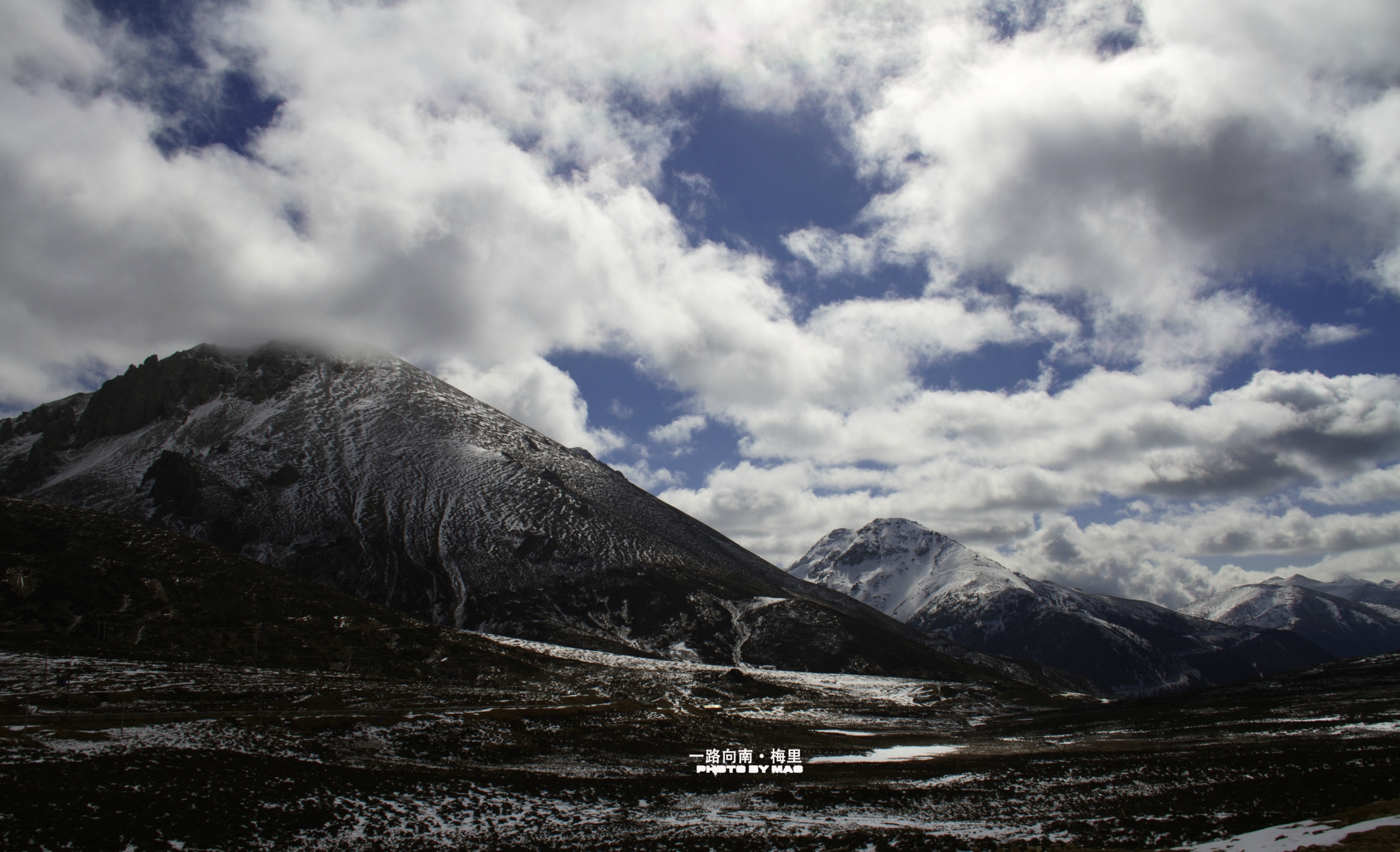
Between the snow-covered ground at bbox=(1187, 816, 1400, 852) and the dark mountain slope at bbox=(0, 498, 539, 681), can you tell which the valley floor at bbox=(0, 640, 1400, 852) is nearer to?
the snow-covered ground at bbox=(1187, 816, 1400, 852)

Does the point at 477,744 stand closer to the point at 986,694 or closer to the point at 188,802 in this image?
the point at 188,802

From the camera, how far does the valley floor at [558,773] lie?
3142 centimetres

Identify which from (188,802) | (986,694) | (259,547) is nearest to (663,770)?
(188,802)

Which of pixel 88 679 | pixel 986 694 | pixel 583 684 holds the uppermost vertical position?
pixel 88 679

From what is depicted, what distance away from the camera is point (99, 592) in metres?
108

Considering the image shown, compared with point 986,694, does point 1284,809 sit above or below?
above

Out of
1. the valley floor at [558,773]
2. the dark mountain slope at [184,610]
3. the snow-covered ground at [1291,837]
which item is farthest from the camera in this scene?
the dark mountain slope at [184,610]

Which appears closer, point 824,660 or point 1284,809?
point 1284,809

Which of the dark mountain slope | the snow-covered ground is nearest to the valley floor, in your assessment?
the snow-covered ground

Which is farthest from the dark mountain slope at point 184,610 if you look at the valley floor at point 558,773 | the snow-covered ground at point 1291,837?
the snow-covered ground at point 1291,837

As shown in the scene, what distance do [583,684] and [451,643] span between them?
83.6ft

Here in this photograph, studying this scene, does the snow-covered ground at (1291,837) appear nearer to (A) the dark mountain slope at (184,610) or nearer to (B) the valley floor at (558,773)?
(B) the valley floor at (558,773)

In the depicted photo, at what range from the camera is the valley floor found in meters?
31.4

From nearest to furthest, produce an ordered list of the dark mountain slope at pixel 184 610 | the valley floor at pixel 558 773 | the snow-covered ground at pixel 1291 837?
1. the snow-covered ground at pixel 1291 837
2. the valley floor at pixel 558 773
3. the dark mountain slope at pixel 184 610
